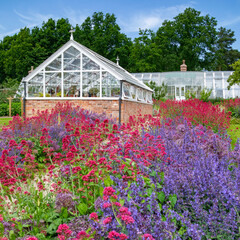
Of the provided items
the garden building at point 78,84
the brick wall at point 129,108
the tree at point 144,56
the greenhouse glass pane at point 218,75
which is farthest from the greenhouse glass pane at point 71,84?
the tree at point 144,56

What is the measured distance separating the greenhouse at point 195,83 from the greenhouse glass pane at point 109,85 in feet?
51.8

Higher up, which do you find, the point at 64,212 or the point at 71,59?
the point at 71,59

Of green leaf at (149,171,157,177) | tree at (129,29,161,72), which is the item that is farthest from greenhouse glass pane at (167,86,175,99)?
green leaf at (149,171,157,177)

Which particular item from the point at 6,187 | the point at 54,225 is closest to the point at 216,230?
the point at 54,225

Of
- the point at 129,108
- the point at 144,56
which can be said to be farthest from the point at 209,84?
the point at 129,108

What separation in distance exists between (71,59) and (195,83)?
57.7 ft

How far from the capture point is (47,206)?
8.59 ft

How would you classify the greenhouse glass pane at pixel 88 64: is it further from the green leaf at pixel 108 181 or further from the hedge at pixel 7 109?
the hedge at pixel 7 109

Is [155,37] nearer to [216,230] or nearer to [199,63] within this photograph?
[199,63]

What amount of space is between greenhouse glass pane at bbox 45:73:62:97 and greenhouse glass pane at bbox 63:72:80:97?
30 cm

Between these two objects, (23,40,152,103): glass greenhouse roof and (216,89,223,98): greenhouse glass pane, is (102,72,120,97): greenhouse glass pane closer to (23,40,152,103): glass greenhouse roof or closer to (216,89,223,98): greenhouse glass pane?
(23,40,152,103): glass greenhouse roof

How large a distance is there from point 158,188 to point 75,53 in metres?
10.7

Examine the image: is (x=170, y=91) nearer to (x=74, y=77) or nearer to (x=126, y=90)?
(x=126, y=90)

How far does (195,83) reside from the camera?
90.4 ft
